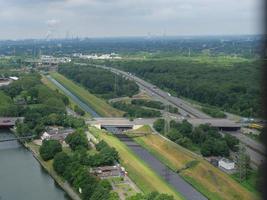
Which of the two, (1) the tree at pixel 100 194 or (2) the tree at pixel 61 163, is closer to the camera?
(1) the tree at pixel 100 194

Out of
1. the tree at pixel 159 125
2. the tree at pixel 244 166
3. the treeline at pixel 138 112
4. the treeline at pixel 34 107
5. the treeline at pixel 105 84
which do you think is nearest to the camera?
the tree at pixel 244 166

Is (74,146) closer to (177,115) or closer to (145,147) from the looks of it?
(145,147)

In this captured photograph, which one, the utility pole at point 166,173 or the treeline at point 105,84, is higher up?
the treeline at point 105,84

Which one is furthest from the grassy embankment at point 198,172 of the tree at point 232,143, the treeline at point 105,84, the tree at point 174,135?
the treeline at point 105,84

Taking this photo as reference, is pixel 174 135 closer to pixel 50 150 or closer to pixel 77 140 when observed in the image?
pixel 77 140

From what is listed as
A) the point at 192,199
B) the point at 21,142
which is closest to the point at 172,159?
the point at 192,199

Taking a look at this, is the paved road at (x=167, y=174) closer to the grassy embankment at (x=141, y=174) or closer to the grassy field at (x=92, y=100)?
the grassy embankment at (x=141, y=174)

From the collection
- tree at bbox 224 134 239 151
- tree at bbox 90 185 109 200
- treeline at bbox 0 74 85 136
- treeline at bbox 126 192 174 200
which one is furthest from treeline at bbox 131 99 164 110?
treeline at bbox 126 192 174 200
